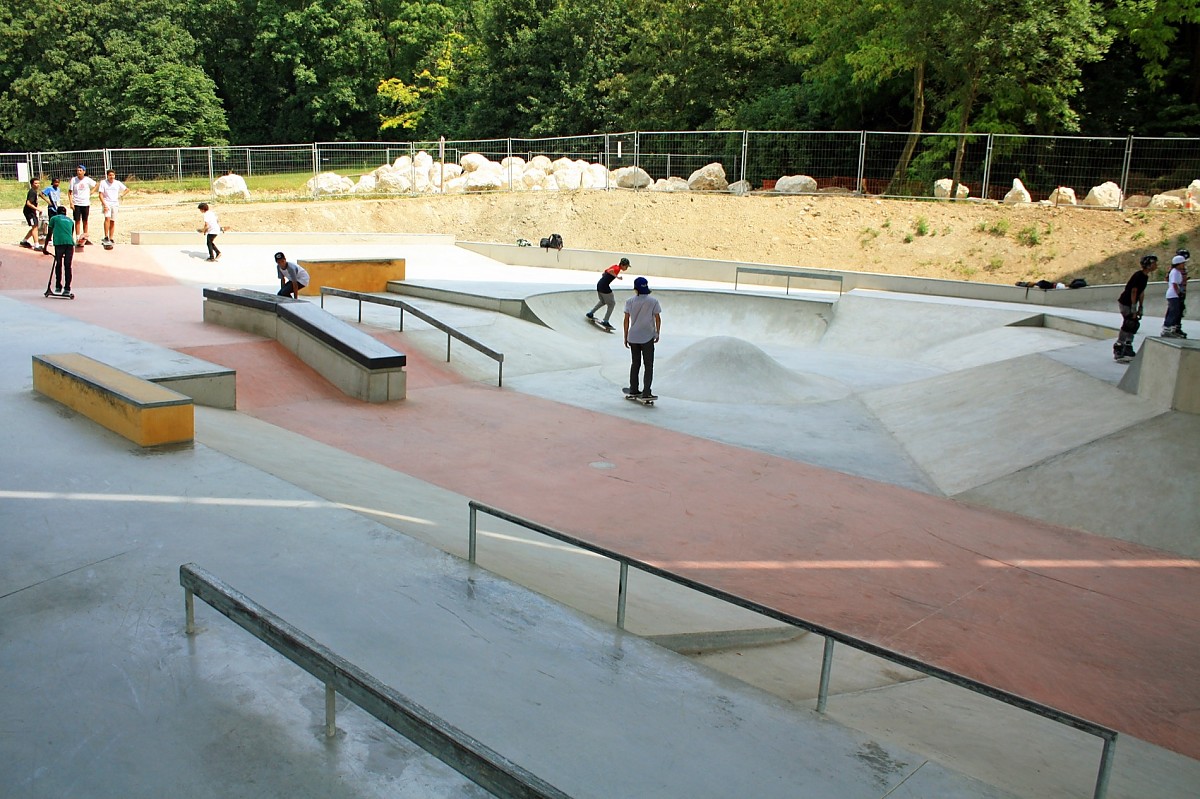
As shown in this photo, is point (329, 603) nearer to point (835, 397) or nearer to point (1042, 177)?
point (835, 397)

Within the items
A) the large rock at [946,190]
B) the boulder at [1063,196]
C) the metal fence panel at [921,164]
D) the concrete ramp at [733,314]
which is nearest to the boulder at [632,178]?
the metal fence panel at [921,164]

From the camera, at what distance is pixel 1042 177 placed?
90.1 ft

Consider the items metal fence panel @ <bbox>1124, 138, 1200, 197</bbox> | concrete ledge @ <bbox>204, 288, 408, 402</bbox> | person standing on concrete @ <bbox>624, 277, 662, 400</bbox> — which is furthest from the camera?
metal fence panel @ <bbox>1124, 138, 1200, 197</bbox>

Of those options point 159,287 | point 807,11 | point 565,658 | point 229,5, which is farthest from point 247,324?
point 229,5

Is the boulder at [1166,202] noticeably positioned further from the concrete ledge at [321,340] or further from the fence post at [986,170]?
the concrete ledge at [321,340]

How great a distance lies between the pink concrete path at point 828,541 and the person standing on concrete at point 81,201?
8593mm

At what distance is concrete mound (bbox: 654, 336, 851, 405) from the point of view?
516 inches

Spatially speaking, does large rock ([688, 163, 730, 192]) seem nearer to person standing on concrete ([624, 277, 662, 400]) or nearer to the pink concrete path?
person standing on concrete ([624, 277, 662, 400])

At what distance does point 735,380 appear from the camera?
13344 millimetres

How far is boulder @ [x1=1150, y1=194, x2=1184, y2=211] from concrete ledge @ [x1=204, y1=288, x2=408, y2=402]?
21396 millimetres

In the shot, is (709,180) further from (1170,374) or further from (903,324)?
(1170,374)

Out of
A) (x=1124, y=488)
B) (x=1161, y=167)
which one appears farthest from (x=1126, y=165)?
(x=1124, y=488)

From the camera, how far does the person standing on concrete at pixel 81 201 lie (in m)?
18.4

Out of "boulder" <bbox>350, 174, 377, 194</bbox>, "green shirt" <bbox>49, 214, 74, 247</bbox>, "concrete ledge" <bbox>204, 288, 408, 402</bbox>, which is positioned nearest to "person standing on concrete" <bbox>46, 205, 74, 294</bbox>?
"green shirt" <bbox>49, 214, 74, 247</bbox>
